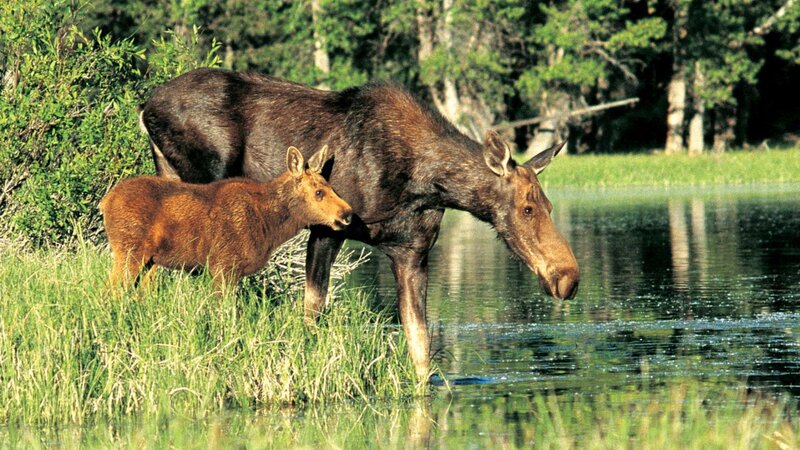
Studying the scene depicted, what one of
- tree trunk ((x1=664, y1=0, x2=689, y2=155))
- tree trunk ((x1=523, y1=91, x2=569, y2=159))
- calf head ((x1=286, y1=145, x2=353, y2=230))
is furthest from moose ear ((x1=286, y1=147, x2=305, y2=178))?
tree trunk ((x1=664, y1=0, x2=689, y2=155))

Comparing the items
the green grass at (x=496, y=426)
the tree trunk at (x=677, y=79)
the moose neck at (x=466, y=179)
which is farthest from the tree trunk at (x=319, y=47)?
the green grass at (x=496, y=426)

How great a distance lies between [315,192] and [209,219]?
28.9 inches

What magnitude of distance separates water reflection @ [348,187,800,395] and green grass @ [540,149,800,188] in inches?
460

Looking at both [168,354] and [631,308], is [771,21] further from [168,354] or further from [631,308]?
[168,354]

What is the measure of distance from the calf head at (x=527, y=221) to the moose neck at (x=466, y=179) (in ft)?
0.20

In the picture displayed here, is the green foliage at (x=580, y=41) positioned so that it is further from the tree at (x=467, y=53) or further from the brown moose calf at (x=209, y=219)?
the brown moose calf at (x=209, y=219)

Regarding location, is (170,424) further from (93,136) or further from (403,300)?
(93,136)

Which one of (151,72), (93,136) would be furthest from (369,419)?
(151,72)

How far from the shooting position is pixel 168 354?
1027 cm

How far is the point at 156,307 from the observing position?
10758 millimetres

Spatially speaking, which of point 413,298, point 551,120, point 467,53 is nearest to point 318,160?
point 413,298

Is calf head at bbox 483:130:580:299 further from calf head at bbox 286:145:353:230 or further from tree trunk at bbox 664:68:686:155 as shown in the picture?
tree trunk at bbox 664:68:686:155

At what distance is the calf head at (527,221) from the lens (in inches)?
422

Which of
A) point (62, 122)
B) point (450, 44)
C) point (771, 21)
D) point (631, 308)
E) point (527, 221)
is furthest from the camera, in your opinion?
point (771, 21)
